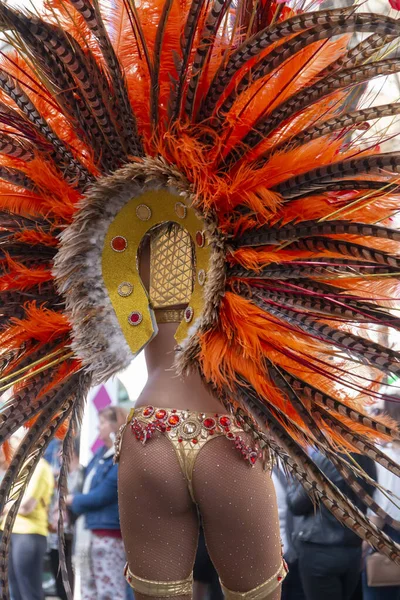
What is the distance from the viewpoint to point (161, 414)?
6.22 ft

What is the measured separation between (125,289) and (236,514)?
0.65 meters

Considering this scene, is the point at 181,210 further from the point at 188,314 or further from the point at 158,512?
the point at 158,512

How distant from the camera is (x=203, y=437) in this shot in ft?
6.13

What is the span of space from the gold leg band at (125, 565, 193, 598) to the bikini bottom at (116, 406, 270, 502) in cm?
21

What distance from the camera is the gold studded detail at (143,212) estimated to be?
2033 mm

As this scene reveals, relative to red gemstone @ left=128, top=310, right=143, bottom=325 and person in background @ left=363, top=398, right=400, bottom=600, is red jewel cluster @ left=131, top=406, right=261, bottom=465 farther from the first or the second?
person in background @ left=363, top=398, right=400, bottom=600

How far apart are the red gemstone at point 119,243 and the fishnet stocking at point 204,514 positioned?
507 millimetres

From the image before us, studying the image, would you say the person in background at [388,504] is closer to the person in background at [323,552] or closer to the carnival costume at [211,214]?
the person in background at [323,552]

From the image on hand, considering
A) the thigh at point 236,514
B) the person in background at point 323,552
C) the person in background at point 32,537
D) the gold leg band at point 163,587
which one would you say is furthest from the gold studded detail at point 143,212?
the person in background at point 32,537

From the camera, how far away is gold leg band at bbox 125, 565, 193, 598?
187 cm

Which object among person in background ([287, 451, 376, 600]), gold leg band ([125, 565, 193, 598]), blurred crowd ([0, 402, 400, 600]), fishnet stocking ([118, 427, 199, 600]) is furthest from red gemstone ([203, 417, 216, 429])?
person in background ([287, 451, 376, 600])

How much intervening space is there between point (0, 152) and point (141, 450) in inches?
33.7

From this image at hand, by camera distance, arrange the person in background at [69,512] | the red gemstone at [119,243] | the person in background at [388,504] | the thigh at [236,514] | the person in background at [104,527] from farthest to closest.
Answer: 1. the person in background at [69,512]
2. the person in background at [104,527]
3. the person in background at [388,504]
4. the red gemstone at [119,243]
5. the thigh at [236,514]

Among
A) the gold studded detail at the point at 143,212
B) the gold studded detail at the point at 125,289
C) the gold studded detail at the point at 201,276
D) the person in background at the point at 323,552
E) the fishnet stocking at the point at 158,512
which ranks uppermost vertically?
the gold studded detail at the point at 143,212
